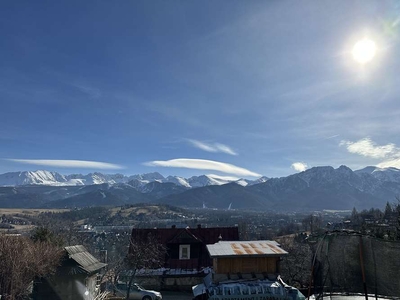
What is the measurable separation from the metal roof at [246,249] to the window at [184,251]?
11608mm

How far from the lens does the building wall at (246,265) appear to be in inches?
698

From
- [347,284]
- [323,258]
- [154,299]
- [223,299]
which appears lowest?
[154,299]

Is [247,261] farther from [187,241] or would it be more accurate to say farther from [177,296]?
[187,241]

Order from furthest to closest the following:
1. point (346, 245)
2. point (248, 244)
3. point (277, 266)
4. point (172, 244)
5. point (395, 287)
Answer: point (172, 244)
point (248, 244)
point (277, 266)
point (346, 245)
point (395, 287)

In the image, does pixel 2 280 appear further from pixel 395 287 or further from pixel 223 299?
pixel 395 287

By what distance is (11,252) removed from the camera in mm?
17016

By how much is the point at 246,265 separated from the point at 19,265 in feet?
38.8

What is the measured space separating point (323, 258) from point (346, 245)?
51.5 inches

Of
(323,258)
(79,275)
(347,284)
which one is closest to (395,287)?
(347,284)

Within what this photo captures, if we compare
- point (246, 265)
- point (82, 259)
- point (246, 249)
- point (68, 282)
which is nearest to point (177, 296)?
point (82, 259)

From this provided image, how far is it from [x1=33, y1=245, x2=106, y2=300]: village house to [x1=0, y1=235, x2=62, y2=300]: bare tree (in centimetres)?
70

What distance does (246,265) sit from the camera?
58.7ft

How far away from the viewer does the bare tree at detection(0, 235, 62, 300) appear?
16719 millimetres

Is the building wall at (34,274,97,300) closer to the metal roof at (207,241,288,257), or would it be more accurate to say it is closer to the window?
the metal roof at (207,241,288,257)
